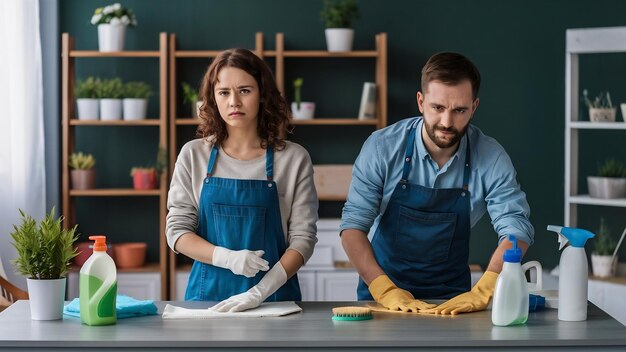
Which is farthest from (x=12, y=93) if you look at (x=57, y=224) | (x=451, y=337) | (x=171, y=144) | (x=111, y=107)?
(x=451, y=337)

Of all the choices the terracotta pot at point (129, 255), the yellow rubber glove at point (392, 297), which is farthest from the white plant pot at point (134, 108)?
the yellow rubber glove at point (392, 297)

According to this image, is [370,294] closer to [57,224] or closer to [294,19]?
[57,224]

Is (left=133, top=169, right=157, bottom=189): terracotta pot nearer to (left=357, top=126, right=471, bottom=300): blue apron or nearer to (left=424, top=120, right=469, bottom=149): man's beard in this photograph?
(left=357, top=126, right=471, bottom=300): blue apron

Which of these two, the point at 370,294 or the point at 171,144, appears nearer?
the point at 370,294

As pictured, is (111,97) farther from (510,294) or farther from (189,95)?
(510,294)

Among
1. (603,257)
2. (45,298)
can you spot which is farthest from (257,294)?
(603,257)

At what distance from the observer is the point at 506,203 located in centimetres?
301

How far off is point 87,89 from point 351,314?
10.4 ft

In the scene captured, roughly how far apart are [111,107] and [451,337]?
3.38m

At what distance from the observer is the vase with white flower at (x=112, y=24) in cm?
532

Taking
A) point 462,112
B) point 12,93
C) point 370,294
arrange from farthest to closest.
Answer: point 12,93 < point 370,294 < point 462,112

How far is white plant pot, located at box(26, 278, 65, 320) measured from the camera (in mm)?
2607

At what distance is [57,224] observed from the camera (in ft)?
8.68

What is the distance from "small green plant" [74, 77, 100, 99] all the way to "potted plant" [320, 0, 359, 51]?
52.5 inches
